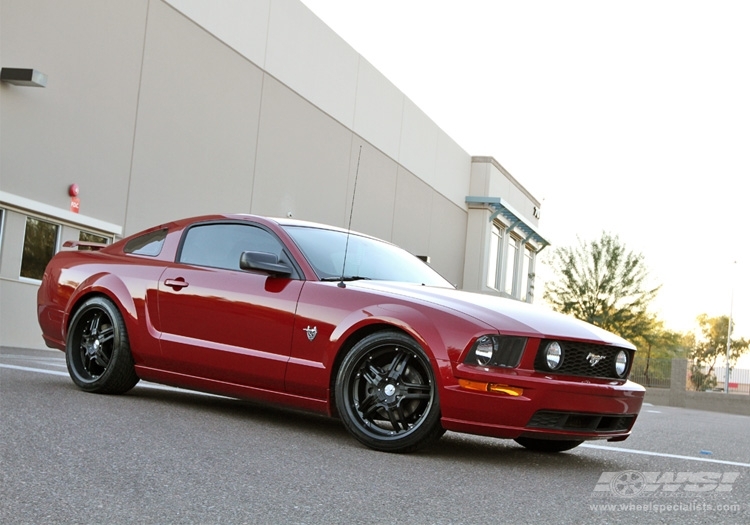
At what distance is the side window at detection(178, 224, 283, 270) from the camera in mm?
6855

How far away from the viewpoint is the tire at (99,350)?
23.6 feet

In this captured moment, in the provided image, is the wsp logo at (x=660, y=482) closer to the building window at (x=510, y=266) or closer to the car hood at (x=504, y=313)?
the car hood at (x=504, y=313)

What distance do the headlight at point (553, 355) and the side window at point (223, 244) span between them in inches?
78.8

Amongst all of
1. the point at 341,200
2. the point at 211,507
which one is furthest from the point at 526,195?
the point at 211,507

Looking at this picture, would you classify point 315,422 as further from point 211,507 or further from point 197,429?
point 211,507

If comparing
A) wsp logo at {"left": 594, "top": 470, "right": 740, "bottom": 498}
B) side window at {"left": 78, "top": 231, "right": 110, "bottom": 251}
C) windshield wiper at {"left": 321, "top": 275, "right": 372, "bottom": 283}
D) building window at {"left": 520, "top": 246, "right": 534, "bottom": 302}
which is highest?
building window at {"left": 520, "top": 246, "right": 534, "bottom": 302}

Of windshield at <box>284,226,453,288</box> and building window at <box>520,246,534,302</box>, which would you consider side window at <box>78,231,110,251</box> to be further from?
building window at <box>520,246,534,302</box>

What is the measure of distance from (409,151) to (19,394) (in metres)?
29.4

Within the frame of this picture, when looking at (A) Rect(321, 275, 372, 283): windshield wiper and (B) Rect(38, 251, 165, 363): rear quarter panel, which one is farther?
(B) Rect(38, 251, 165, 363): rear quarter panel

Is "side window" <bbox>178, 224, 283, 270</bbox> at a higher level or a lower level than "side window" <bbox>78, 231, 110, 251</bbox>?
lower

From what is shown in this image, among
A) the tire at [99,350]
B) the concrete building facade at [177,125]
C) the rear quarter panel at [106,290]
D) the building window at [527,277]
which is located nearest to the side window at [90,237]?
the concrete building facade at [177,125]

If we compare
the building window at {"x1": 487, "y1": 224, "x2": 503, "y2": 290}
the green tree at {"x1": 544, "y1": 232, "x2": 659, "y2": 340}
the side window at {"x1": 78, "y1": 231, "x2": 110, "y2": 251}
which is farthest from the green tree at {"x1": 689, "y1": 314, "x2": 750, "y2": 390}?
the side window at {"x1": 78, "y1": 231, "x2": 110, "y2": 251}

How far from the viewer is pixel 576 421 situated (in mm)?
5672

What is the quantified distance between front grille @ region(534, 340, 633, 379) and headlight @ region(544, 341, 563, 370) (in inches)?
0.7
